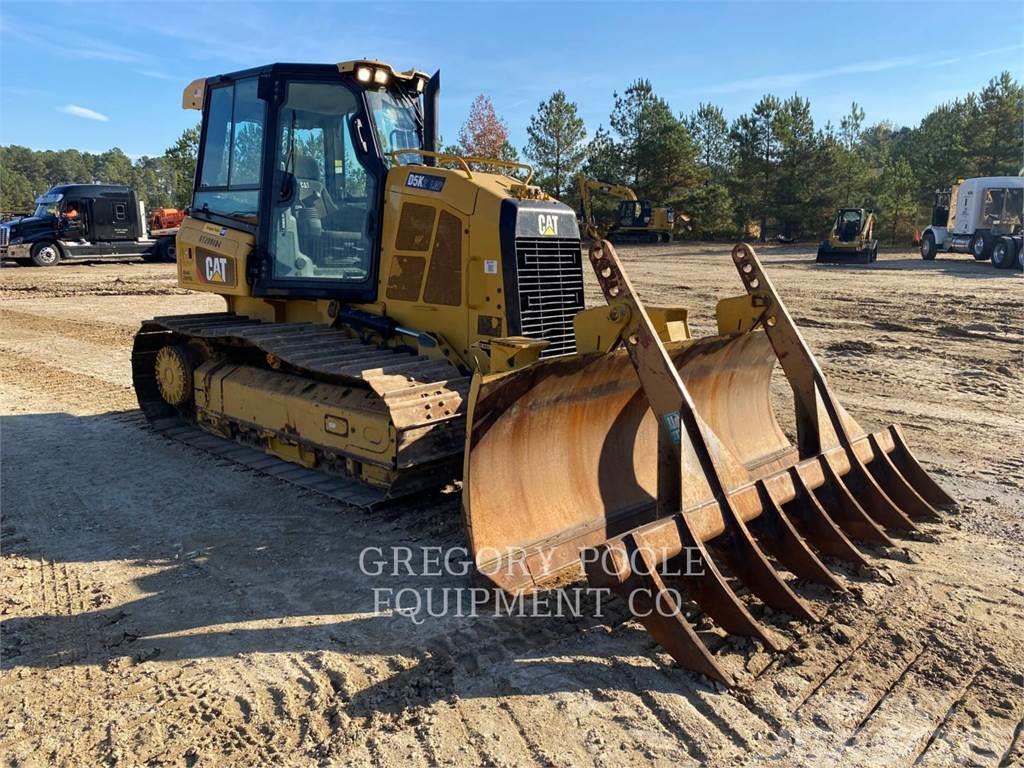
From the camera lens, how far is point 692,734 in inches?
112

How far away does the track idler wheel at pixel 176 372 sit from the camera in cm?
663

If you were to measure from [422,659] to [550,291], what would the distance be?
289 centimetres

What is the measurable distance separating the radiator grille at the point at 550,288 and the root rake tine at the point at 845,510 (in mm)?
2002

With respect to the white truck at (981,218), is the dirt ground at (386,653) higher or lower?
lower

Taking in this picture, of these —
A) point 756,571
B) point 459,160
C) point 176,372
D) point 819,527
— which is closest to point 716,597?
point 756,571

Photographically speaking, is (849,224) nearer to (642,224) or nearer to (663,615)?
(642,224)

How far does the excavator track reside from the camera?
15.2ft

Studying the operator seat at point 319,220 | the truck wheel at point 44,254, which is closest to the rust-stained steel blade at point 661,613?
the operator seat at point 319,220

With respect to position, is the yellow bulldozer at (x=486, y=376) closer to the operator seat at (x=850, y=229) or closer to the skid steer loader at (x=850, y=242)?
the skid steer loader at (x=850, y=242)

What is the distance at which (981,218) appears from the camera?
27.0 m

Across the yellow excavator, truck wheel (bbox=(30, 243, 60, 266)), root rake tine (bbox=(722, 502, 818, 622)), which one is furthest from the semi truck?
root rake tine (bbox=(722, 502, 818, 622))

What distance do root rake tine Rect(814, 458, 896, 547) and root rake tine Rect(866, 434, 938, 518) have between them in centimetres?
49

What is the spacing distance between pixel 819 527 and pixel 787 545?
379mm

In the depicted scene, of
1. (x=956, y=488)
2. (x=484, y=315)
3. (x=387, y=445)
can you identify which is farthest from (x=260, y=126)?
(x=956, y=488)
